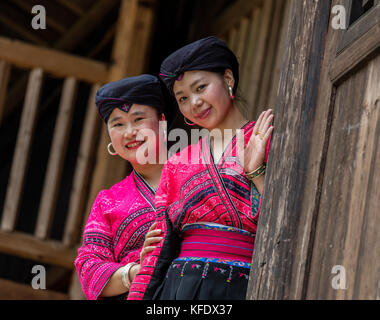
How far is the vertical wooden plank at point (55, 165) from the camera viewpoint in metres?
4.89

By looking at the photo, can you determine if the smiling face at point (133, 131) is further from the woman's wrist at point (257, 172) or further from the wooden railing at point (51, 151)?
the wooden railing at point (51, 151)

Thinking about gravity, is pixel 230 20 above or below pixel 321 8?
above

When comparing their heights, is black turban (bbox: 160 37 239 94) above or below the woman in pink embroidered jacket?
above

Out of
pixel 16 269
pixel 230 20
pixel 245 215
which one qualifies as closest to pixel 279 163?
pixel 245 215

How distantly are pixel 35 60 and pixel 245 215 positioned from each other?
3.15 metres

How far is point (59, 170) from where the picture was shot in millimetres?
4969

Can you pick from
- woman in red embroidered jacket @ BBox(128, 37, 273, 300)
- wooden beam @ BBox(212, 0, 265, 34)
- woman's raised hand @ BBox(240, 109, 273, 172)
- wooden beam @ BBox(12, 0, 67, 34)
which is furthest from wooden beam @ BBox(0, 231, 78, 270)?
woman's raised hand @ BBox(240, 109, 273, 172)

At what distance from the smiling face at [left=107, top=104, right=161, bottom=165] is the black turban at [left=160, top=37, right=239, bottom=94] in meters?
0.37

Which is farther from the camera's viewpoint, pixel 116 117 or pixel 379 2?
pixel 116 117

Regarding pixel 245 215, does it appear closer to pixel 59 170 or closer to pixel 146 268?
pixel 146 268

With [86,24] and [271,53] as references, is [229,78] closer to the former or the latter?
[271,53]

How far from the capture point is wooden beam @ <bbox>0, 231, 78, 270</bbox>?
189 inches

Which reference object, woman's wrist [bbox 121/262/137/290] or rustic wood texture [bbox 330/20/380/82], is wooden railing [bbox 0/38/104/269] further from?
rustic wood texture [bbox 330/20/380/82]

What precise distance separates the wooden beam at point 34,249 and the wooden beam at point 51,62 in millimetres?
1101
